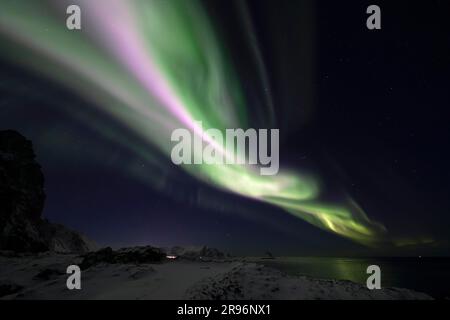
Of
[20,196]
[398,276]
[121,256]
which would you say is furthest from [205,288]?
[398,276]

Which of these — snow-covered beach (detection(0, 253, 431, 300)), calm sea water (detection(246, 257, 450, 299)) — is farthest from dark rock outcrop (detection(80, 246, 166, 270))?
calm sea water (detection(246, 257, 450, 299))

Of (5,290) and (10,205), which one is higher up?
(10,205)

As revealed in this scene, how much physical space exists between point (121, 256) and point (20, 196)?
Result: 46131 millimetres

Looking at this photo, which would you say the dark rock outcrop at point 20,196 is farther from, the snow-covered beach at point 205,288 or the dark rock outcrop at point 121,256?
the snow-covered beach at point 205,288

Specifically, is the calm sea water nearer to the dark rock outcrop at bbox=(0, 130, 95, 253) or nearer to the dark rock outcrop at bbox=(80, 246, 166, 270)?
the dark rock outcrop at bbox=(80, 246, 166, 270)

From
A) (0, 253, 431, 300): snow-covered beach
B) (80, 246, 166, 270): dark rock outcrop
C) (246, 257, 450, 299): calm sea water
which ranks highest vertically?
(0, 253, 431, 300): snow-covered beach

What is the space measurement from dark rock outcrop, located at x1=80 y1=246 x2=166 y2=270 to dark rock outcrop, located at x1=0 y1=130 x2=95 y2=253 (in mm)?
34401

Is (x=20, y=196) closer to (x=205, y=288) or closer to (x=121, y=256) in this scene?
(x=121, y=256)

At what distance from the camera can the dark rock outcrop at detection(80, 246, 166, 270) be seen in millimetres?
22500

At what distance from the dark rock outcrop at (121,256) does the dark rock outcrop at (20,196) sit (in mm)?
34401
